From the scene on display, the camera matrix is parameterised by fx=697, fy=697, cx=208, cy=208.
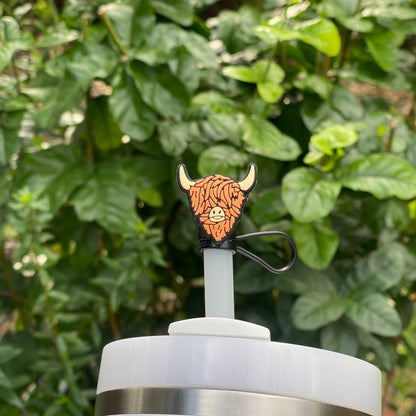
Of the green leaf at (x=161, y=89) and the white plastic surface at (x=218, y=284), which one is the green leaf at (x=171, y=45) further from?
the white plastic surface at (x=218, y=284)

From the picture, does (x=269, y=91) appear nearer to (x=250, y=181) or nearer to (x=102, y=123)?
(x=102, y=123)

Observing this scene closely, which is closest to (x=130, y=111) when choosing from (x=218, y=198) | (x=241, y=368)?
(x=218, y=198)

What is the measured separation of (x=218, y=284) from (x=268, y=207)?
633 mm

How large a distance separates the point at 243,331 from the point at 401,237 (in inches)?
36.5

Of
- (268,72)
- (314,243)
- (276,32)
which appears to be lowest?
(314,243)

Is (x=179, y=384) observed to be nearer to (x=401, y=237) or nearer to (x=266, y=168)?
(x=266, y=168)

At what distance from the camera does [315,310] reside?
1299mm

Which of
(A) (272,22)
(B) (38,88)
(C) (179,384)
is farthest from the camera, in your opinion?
(B) (38,88)

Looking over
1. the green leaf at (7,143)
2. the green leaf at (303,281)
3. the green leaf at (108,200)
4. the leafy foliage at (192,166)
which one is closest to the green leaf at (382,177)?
the leafy foliage at (192,166)

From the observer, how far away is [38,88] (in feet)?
4.65

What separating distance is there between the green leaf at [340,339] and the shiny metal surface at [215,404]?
26.5 inches

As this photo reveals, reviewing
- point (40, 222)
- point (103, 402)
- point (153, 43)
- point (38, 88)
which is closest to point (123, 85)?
point (153, 43)

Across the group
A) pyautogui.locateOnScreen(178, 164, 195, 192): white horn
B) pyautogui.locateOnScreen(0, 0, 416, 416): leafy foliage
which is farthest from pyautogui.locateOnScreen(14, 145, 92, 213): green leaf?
pyautogui.locateOnScreen(178, 164, 195, 192): white horn

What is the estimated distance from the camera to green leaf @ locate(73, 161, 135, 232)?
4.37 ft
